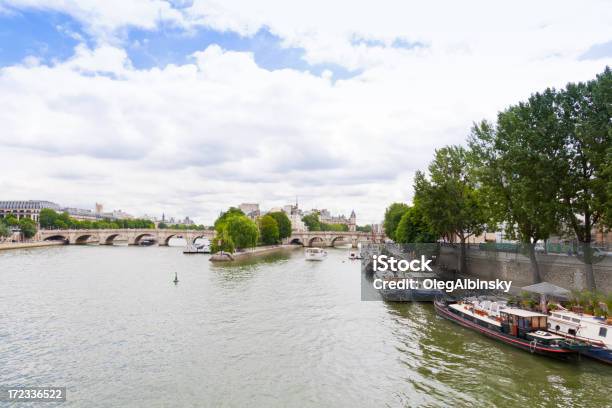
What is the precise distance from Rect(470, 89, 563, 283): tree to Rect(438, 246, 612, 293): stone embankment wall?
160 centimetres

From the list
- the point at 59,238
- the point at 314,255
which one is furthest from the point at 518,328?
the point at 59,238

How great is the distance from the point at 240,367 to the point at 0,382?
31.8 feet

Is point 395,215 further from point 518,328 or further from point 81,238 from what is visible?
point 81,238

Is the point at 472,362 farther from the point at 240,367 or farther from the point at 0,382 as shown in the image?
the point at 0,382

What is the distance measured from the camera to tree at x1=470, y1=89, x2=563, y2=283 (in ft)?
104

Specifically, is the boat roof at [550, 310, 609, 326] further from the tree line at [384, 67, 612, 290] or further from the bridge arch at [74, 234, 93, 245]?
the bridge arch at [74, 234, 93, 245]

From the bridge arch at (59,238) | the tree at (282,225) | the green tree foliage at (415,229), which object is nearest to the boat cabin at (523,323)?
the green tree foliage at (415,229)

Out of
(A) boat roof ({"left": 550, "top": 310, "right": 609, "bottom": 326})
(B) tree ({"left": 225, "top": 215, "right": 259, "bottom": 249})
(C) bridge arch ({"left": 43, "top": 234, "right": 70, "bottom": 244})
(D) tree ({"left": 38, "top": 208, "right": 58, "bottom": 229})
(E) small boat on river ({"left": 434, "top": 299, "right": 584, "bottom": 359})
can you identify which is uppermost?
(D) tree ({"left": 38, "top": 208, "right": 58, "bottom": 229})

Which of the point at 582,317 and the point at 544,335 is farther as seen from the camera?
the point at 582,317

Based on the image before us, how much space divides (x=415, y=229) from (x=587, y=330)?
4964cm

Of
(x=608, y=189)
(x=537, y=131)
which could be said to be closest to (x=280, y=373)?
(x=608, y=189)

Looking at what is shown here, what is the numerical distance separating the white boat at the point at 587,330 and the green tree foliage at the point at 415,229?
1366 inches

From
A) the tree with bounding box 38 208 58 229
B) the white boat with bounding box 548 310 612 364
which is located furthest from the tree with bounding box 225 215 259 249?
the tree with bounding box 38 208 58 229

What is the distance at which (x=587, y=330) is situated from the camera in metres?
22.6
